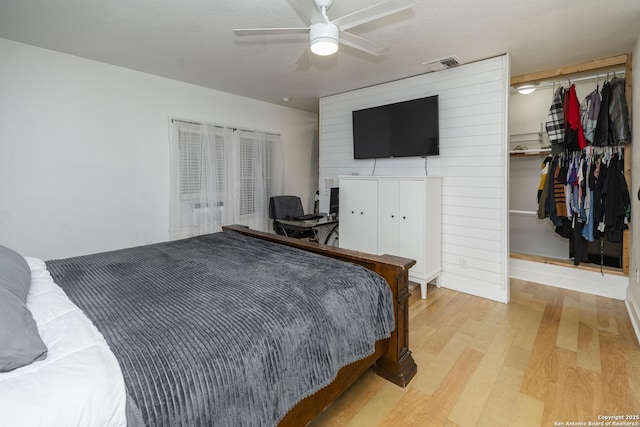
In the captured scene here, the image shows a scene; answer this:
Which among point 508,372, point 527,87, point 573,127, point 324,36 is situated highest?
point 527,87

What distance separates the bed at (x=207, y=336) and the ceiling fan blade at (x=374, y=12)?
1412mm

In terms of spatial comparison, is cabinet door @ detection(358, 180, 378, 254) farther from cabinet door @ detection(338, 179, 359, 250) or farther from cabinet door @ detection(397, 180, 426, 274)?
cabinet door @ detection(397, 180, 426, 274)

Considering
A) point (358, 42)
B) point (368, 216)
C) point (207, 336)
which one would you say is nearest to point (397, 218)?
point (368, 216)

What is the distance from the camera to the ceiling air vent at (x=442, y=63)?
309 centimetres

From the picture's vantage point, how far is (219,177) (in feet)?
13.6

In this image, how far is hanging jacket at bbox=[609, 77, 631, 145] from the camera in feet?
9.39

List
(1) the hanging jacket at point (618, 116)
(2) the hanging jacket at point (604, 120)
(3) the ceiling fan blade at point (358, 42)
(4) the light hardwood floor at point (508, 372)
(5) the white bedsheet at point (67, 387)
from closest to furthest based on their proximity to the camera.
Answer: (5) the white bedsheet at point (67, 387), (4) the light hardwood floor at point (508, 372), (3) the ceiling fan blade at point (358, 42), (1) the hanging jacket at point (618, 116), (2) the hanging jacket at point (604, 120)

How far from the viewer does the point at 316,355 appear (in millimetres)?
1284

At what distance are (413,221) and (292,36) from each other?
2.06 m

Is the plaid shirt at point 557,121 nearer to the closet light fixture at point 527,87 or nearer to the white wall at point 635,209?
the closet light fixture at point 527,87

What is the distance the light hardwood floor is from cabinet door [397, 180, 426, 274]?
0.56m

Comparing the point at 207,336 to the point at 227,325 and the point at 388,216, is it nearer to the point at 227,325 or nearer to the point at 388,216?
the point at 227,325

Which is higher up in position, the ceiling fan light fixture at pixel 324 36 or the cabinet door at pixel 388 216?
the ceiling fan light fixture at pixel 324 36

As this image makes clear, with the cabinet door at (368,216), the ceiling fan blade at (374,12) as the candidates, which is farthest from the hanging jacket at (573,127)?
the ceiling fan blade at (374,12)
